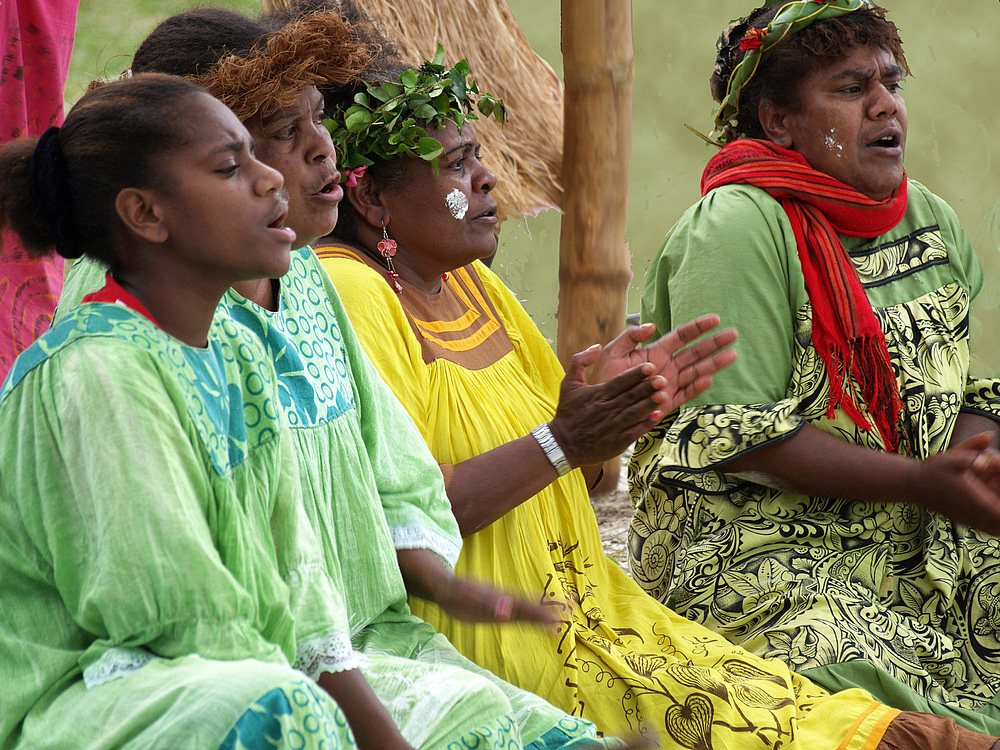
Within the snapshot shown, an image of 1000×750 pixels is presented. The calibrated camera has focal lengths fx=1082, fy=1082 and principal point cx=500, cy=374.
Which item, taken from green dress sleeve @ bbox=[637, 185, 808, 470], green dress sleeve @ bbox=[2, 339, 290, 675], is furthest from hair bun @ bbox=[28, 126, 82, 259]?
green dress sleeve @ bbox=[637, 185, 808, 470]

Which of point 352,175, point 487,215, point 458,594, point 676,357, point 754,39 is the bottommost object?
point 458,594

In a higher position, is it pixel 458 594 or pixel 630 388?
pixel 630 388

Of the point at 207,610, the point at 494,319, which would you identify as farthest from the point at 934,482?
the point at 207,610

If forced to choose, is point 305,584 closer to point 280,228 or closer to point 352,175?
point 280,228

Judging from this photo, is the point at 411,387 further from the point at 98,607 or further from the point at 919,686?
the point at 919,686

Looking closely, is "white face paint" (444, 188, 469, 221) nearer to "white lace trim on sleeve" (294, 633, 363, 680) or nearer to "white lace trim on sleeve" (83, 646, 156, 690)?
"white lace trim on sleeve" (294, 633, 363, 680)

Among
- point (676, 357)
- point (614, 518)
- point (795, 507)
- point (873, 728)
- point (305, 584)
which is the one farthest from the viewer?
point (614, 518)

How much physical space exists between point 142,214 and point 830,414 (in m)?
1.79

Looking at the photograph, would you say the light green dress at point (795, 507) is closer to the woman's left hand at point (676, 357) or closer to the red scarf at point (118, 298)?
the woman's left hand at point (676, 357)

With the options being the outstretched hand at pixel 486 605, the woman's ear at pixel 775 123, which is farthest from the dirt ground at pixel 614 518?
the outstretched hand at pixel 486 605

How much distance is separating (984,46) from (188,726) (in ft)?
23.2

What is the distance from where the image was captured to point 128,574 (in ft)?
4.74

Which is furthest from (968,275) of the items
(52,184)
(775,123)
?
(52,184)

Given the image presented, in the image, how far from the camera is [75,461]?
4.88 ft
